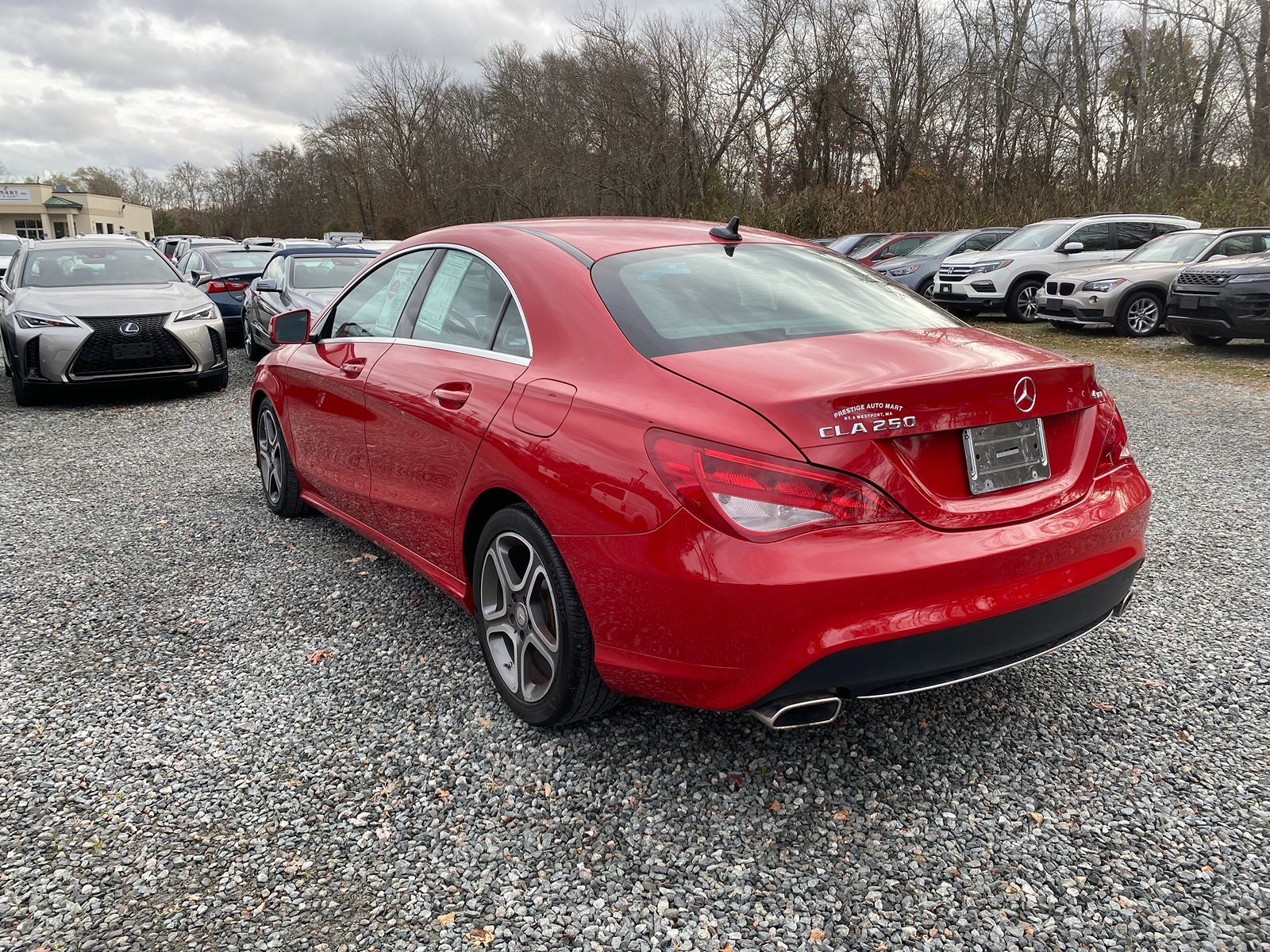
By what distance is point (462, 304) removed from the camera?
3.38 m

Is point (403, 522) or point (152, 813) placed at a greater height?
point (403, 522)

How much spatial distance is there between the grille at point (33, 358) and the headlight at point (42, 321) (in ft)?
0.47

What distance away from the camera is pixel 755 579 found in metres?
2.12

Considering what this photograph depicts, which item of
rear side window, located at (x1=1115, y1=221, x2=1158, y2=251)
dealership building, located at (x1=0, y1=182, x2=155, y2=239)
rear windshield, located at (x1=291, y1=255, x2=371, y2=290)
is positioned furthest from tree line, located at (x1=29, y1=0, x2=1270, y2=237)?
dealership building, located at (x1=0, y1=182, x2=155, y2=239)

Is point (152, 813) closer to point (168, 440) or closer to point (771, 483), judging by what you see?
→ point (771, 483)

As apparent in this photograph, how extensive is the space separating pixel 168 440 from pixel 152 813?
5.98 meters

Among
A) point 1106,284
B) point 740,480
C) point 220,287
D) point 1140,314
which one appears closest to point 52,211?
point 220,287

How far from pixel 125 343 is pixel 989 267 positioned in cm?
1316

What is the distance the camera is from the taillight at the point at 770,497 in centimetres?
215

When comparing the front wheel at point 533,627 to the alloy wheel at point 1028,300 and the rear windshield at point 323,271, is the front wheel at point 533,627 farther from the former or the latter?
the alloy wheel at point 1028,300

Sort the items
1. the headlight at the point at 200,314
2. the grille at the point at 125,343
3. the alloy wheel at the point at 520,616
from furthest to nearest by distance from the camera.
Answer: the headlight at the point at 200,314
the grille at the point at 125,343
the alloy wheel at the point at 520,616

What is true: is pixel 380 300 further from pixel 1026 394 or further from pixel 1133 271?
pixel 1133 271

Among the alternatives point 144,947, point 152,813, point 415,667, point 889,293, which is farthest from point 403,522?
point 889,293

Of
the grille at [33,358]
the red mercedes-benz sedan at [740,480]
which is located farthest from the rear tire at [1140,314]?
the grille at [33,358]
